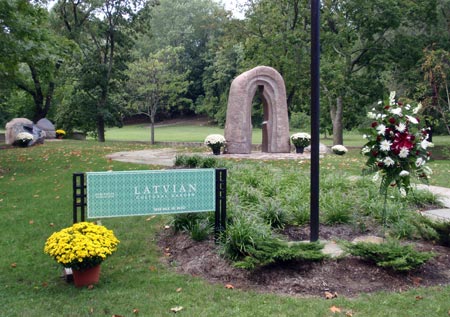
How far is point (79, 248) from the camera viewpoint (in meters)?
4.08

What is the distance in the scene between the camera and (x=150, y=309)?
3.75 metres

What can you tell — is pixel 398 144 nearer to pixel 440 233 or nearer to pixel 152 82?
pixel 440 233

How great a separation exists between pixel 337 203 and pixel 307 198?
570mm

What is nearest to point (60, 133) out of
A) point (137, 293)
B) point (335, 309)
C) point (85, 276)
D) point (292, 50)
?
point (292, 50)

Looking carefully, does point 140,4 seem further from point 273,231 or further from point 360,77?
point 273,231

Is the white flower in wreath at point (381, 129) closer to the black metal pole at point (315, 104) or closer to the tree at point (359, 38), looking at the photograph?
the black metal pole at point (315, 104)

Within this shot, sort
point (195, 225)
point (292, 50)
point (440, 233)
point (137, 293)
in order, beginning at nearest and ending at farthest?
1. point (137, 293)
2. point (440, 233)
3. point (195, 225)
4. point (292, 50)

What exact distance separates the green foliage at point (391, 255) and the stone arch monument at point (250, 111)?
10.6m

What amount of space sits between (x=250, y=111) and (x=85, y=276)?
11897mm

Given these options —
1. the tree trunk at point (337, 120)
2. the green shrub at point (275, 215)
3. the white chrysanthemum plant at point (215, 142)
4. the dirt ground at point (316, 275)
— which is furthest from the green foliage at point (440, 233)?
the tree trunk at point (337, 120)

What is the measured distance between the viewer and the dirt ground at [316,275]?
413 centimetres

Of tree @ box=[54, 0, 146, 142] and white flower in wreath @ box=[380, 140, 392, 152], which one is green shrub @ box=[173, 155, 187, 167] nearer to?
white flower in wreath @ box=[380, 140, 392, 152]

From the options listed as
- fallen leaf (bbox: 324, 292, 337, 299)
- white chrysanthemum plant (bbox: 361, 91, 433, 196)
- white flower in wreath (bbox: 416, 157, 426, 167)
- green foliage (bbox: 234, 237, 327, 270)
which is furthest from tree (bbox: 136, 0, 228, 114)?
fallen leaf (bbox: 324, 292, 337, 299)

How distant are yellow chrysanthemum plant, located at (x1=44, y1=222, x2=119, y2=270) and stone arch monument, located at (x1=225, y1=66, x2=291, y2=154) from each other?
10.8 meters
